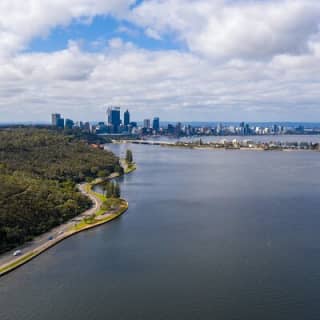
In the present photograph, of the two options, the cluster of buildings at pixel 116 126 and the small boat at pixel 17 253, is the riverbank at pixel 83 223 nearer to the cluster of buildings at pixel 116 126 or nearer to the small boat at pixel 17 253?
the small boat at pixel 17 253

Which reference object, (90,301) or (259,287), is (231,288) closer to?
(259,287)

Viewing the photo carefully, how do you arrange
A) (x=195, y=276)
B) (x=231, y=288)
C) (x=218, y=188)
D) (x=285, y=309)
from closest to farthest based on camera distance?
(x=285, y=309) → (x=231, y=288) → (x=195, y=276) → (x=218, y=188)

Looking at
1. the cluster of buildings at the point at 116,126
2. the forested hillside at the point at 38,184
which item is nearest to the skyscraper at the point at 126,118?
the cluster of buildings at the point at 116,126

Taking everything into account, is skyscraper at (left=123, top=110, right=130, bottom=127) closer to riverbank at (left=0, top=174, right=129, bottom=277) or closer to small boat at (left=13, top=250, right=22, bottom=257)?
riverbank at (left=0, top=174, right=129, bottom=277)

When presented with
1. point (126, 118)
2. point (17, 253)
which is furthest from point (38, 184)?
point (126, 118)

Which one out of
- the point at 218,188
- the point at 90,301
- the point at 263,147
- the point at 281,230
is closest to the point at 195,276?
the point at 90,301

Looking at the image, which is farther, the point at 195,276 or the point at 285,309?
the point at 195,276

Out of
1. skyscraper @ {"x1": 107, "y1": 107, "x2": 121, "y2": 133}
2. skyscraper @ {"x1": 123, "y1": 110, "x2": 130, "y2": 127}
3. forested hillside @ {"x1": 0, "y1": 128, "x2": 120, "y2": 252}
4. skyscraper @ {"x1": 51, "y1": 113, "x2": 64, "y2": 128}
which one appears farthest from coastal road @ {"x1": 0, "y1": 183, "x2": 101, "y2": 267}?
skyscraper @ {"x1": 123, "y1": 110, "x2": 130, "y2": 127}

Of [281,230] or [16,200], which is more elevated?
[16,200]
